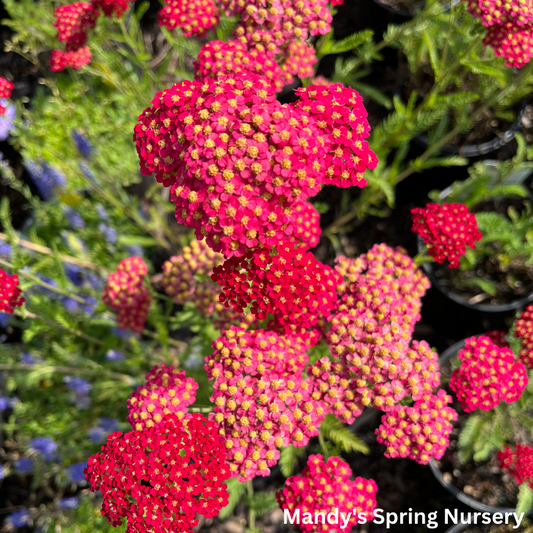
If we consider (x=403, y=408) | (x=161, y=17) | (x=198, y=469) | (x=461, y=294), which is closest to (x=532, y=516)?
(x=461, y=294)

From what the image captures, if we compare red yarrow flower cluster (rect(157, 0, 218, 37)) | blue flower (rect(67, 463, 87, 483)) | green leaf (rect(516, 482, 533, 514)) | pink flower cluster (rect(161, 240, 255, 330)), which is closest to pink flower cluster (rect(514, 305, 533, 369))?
green leaf (rect(516, 482, 533, 514))

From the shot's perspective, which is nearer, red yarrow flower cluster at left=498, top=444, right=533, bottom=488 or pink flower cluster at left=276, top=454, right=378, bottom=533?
pink flower cluster at left=276, top=454, right=378, bottom=533

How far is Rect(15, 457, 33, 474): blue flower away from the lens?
9.28 ft

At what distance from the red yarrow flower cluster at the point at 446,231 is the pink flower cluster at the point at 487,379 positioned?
16.4 inches

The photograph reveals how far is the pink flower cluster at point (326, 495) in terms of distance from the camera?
163cm

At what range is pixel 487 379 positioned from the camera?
5.55 ft

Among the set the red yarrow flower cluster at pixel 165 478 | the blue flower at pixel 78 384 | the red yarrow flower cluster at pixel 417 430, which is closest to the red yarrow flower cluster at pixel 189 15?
the red yarrow flower cluster at pixel 165 478

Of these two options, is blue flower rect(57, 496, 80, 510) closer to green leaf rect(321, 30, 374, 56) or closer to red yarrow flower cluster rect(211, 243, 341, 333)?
red yarrow flower cluster rect(211, 243, 341, 333)

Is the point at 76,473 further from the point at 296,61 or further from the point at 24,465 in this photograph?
the point at 296,61

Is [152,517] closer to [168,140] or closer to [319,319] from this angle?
[319,319]

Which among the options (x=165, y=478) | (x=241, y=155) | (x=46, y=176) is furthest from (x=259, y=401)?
(x=46, y=176)

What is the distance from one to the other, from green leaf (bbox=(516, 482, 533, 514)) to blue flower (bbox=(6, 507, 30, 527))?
3.13 meters

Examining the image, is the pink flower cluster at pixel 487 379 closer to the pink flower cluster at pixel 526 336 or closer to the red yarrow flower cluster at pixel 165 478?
the pink flower cluster at pixel 526 336

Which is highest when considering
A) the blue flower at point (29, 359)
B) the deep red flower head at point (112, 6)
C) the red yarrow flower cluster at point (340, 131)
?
the deep red flower head at point (112, 6)
